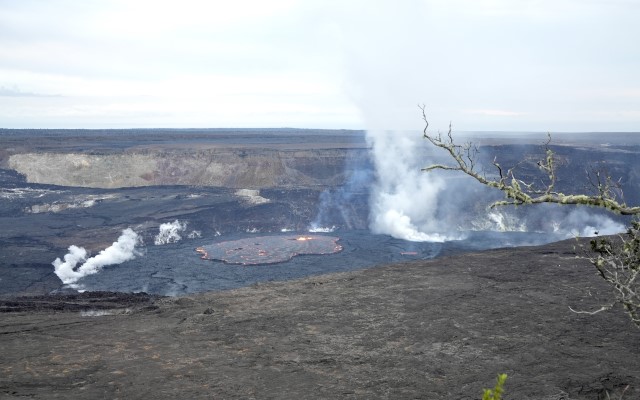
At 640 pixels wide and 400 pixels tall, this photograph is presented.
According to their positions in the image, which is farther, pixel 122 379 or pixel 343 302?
pixel 343 302

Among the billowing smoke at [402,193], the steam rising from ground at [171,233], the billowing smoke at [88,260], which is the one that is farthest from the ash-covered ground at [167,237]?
the billowing smoke at [402,193]

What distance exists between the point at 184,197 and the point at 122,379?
34.6 meters

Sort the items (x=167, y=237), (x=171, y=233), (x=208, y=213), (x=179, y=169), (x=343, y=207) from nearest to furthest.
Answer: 1. (x=167, y=237)
2. (x=171, y=233)
3. (x=208, y=213)
4. (x=343, y=207)
5. (x=179, y=169)

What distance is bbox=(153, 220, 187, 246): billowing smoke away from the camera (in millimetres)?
34375

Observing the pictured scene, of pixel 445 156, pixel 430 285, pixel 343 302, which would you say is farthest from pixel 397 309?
pixel 445 156

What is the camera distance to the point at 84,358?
1038 centimetres

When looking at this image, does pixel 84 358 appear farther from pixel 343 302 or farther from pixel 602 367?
pixel 602 367

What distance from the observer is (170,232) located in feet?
117

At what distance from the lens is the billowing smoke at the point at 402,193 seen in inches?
1501

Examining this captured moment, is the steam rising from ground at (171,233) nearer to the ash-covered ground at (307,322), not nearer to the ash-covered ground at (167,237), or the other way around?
the ash-covered ground at (167,237)

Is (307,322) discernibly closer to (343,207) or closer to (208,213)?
(208,213)

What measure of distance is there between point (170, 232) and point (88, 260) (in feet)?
27.0

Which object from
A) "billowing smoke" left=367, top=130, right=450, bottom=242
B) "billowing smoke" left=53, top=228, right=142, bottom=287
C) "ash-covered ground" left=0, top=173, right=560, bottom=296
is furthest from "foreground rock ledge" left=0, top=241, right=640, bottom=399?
"billowing smoke" left=367, top=130, right=450, bottom=242

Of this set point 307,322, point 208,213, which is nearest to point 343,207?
point 208,213
